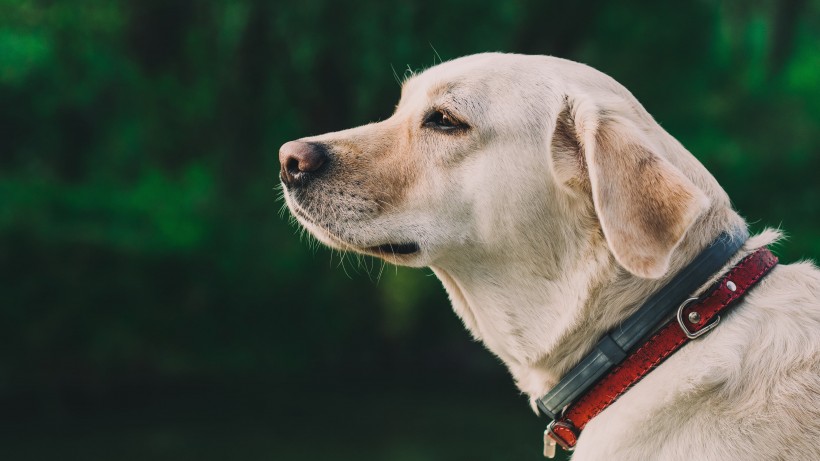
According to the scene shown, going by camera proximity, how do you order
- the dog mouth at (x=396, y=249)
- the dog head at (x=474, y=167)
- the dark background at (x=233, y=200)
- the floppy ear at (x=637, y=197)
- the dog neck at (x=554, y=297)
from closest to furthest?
the floppy ear at (x=637, y=197) < the dog neck at (x=554, y=297) < the dog head at (x=474, y=167) < the dog mouth at (x=396, y=249) < the dark background at (x=233, y=200)

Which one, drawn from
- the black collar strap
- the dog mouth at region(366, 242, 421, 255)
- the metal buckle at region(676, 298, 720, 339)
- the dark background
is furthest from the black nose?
the dark background

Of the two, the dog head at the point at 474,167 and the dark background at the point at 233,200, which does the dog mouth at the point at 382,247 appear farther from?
the dark background at the point at 233,200

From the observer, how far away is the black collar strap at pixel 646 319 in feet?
7.15

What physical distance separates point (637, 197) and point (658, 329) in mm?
349

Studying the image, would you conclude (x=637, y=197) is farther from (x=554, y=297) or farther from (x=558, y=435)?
(x=558, y=435)

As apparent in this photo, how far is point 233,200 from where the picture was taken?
35.8 ft

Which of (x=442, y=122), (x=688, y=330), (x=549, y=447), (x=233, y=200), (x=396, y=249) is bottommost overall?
(x=549, y=447)

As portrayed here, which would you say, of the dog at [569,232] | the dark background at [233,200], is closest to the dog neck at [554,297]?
the dog at [569,232]

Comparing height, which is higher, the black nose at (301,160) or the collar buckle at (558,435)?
the black nose at (301,160)

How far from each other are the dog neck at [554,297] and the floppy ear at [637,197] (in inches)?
7.7

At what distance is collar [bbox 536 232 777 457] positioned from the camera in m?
2.14

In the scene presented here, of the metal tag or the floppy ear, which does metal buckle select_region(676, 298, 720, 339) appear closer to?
the floppy ear

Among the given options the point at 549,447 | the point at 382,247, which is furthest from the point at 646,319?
the point at 382,247

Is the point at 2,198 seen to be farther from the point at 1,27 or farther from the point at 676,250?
the point at 676,250
